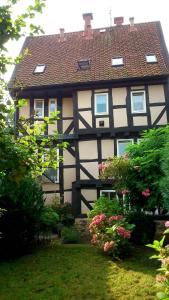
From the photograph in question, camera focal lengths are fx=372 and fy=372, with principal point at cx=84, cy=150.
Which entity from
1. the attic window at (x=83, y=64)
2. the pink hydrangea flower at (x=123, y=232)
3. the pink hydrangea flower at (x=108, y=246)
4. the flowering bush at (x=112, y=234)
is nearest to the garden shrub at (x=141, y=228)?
the flowering bush at (x=112, y=234)

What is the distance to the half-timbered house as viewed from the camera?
60.2 feet

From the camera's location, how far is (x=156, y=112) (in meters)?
18.4

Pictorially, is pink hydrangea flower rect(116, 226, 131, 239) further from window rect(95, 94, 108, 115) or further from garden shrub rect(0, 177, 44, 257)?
window rect(95, 94, 108, 115)

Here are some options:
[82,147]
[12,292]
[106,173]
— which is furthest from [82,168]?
[12,292]

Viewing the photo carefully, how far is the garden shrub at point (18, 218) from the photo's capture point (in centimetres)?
1116

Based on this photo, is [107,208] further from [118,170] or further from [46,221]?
[46,221]

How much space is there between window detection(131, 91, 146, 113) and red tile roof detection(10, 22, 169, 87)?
0.92 m

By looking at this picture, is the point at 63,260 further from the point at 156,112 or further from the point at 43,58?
the point at 43,58

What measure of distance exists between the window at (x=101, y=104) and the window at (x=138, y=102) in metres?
1.36

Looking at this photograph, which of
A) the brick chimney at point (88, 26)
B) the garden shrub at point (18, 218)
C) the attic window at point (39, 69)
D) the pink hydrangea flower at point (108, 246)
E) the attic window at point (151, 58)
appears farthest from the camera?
the brick chimney at point (88, 26)

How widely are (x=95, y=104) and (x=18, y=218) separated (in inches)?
368

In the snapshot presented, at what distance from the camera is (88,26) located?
79.6 ft

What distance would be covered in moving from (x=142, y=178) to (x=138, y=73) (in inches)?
303

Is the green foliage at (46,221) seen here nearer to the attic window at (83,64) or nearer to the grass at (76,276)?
the grass at (76,276)
